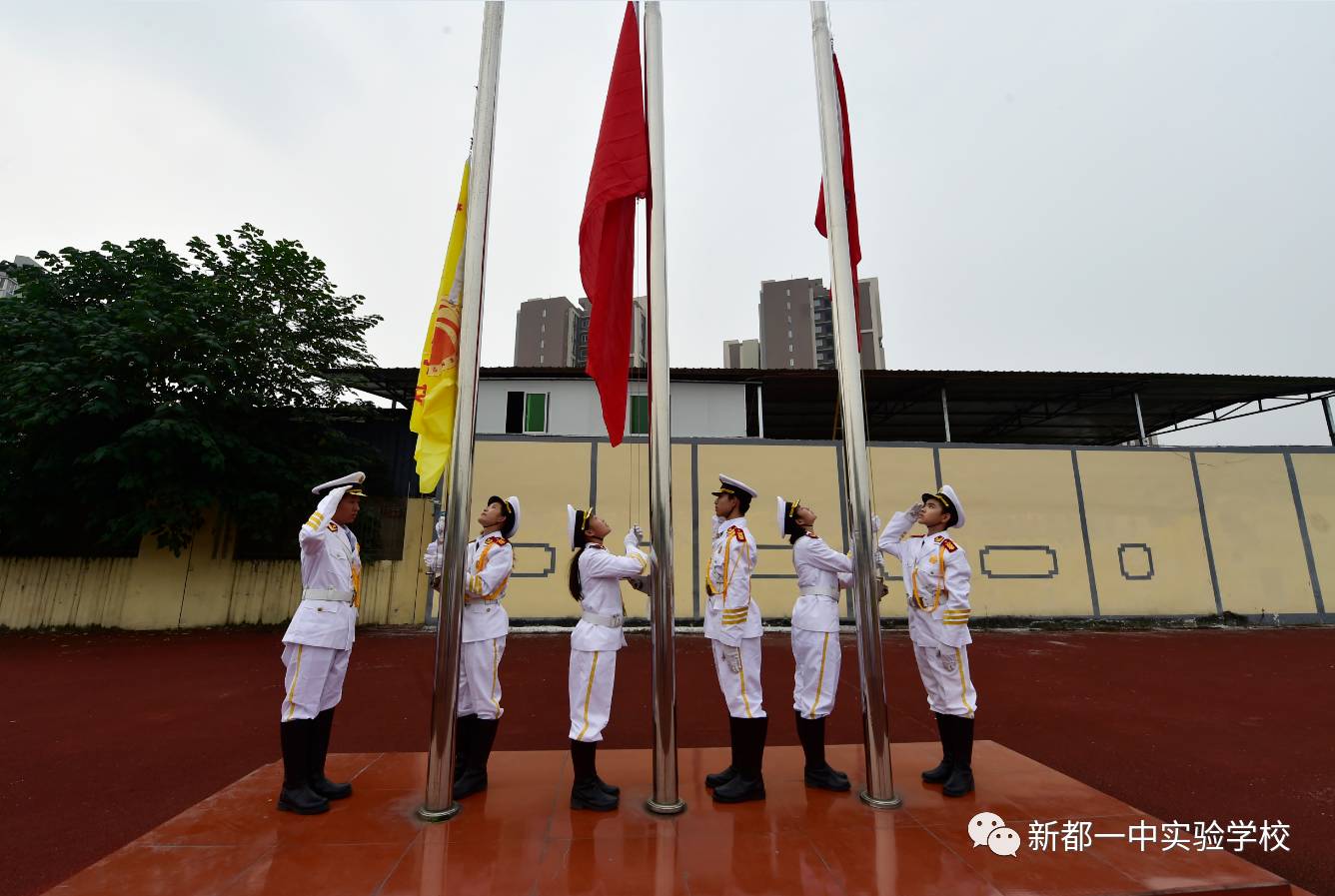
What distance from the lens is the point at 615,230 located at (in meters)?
3.89

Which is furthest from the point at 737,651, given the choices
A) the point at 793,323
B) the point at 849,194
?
the point at 793,323

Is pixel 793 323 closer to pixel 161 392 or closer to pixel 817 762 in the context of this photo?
pixel 161 392

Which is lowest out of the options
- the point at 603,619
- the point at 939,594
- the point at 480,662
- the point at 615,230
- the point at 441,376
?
the point at 480,662

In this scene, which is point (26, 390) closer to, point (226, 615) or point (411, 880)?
point (226, 615)

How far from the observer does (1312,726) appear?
5.86 metres

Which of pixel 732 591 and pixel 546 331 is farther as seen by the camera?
pixel 546 331

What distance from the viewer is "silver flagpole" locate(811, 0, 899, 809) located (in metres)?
3.48

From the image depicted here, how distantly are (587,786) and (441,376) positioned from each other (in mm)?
2658

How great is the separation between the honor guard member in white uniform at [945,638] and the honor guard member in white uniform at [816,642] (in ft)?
1.70

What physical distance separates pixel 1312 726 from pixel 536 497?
11.9 m

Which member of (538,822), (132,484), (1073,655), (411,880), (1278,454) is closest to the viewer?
(411,880)

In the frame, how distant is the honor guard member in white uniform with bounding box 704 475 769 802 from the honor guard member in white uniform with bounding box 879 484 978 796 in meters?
1.11

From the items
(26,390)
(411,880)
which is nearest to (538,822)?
(411,880)

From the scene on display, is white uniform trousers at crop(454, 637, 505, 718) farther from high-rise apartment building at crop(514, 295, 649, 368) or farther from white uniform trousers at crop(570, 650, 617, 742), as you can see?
high-rise apartment building at crop(514, 295, 649, 368)
